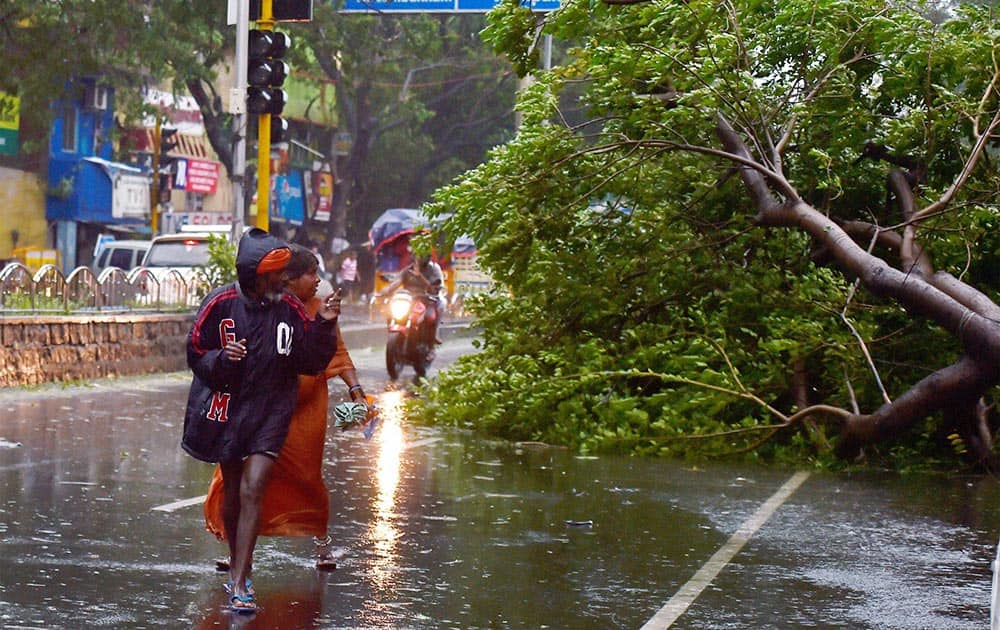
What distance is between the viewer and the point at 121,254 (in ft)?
114

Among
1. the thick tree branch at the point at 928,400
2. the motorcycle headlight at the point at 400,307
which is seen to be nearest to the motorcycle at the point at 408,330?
the motorcycle headlight at the point at 400,307

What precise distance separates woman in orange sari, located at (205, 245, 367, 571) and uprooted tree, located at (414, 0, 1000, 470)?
18.8 ft

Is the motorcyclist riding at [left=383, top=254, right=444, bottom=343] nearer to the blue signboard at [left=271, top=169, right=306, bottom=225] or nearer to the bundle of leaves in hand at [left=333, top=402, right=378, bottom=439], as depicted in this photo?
the bundle of leaves in hand at [left=333, top=402, right=378, bottom=439]

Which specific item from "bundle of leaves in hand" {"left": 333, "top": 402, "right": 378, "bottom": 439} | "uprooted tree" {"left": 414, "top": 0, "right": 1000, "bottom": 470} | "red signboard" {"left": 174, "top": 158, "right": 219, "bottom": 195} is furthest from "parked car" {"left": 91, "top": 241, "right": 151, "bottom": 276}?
"bundle of leaves in hand" {"left": 333, "top": 402, "right": 378, "bottom": 439}

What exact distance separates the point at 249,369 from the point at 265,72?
1064 cm

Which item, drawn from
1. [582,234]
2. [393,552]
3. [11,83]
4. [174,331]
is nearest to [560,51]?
[11,83]

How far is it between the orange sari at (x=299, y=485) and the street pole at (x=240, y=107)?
36.7ft

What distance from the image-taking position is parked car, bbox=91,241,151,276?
34.3 m

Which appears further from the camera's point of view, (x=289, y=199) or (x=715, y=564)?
(x=289, y=199)

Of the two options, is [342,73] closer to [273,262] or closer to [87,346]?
[87,346]

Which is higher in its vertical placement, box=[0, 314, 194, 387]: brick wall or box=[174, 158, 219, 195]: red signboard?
box=[174, 158, 219, 195]: red signboard

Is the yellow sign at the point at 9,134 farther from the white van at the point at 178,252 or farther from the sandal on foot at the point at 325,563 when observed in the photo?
the sandal on foot at the point at 325,563

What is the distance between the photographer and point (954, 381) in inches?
472

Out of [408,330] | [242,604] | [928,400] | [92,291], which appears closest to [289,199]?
[408,330]
